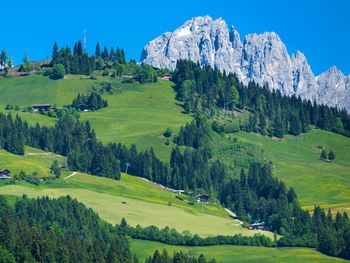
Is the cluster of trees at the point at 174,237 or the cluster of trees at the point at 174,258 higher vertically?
the cluster of trees at the point at 174,237

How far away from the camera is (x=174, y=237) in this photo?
189 meters

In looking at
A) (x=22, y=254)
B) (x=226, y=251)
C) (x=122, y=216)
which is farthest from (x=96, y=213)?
(x=22, y=254)

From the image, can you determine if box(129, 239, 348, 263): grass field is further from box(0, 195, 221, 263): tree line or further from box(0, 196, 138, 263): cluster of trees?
box(0, 196, 138, 263): cluster of trees

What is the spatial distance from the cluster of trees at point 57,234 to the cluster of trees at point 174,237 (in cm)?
415

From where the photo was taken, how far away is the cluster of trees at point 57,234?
155000 millimetres

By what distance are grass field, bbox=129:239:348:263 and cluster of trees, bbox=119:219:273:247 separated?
165 centimetres

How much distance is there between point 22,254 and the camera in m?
153

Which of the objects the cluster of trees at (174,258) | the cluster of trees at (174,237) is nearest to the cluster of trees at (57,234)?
the cluster of trees at (174,258)

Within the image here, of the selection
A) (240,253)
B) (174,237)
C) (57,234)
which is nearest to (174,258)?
(57,234)

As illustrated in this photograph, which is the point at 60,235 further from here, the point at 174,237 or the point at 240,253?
the point at 240,253

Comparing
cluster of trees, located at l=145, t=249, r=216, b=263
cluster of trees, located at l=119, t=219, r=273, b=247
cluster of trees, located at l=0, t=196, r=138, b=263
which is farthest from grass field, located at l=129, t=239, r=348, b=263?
cluster of trees, located at l=145, t=249, r=216, b=263

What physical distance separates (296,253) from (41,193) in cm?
4679

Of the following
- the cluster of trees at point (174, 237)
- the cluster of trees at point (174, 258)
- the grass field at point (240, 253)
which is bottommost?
the cluster of trees at point (174, 258)

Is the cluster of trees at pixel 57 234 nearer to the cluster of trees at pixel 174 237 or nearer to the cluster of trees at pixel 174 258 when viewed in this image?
the cluster of trees at pixel 174 258
